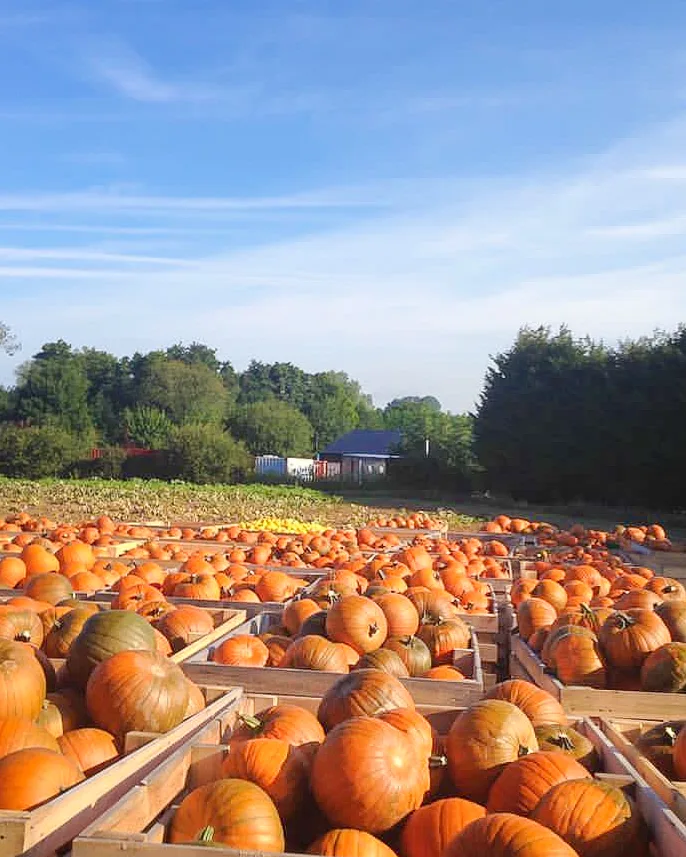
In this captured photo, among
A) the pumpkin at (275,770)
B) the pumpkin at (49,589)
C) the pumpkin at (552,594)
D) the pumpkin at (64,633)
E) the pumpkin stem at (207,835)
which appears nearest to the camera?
the pumpkin stem at (207,835)

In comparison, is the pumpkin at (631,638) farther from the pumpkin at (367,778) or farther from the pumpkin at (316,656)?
the pumpkin at (367,778)

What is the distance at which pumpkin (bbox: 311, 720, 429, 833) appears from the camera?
2.73 m

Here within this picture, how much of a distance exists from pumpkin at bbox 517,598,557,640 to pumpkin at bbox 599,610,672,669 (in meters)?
0.86

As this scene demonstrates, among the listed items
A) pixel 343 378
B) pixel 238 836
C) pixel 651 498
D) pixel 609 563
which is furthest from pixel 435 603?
pixel 343 378

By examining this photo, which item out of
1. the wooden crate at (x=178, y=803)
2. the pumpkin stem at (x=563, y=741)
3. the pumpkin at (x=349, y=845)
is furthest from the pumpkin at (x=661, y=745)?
the pumpkin at (x=349, y=845)

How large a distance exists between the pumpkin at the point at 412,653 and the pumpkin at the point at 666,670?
121 cm

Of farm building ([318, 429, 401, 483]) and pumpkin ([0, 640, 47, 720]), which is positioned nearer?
pumpkin ([0, 640, 47, 720])

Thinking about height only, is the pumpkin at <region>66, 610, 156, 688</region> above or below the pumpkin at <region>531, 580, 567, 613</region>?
above

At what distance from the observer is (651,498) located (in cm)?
2848

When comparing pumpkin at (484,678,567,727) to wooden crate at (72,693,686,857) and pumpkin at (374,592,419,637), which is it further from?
pumpkin at (374,592,419,637)

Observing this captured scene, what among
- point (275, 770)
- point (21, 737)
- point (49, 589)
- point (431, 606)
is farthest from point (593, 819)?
point (49, 589)

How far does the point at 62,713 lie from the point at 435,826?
5.78ft

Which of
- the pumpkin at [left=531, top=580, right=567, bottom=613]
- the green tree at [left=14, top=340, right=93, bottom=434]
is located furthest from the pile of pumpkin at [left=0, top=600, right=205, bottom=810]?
the green tree at [left=14, top=340, right=93, bottom=434]

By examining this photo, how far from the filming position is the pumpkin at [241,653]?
4840mm
